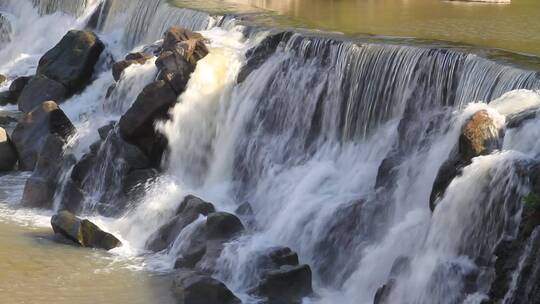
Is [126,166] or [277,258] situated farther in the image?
[126,166]

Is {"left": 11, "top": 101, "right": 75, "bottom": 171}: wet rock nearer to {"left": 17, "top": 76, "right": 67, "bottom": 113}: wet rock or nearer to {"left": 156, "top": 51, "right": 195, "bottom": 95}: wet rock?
{"left": 156, "top": 51, "right": 195, "bottom": 95}: wet rock

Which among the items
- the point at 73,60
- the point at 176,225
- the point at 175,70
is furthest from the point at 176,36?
the point at 73,60

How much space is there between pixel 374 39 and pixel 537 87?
4715mm

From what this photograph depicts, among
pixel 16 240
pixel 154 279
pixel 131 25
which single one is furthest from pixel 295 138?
pixel 131 25

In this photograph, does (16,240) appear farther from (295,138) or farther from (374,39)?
(374,39)

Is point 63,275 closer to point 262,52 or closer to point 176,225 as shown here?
point 176,225

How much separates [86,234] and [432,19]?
11356mm

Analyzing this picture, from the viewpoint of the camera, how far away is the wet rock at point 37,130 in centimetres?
2047

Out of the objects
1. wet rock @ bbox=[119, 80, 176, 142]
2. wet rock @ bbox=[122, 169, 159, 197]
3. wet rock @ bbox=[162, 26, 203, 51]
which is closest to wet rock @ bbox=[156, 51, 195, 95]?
wet rock @ bbox=[119, 80, 176, 142]

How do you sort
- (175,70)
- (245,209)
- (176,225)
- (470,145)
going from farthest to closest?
(175,70) < (245,209) < (176,225) < (470,145)

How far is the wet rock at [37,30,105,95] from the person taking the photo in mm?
23875

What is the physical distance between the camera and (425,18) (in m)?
24.4

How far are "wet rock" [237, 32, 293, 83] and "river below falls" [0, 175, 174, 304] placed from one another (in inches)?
177

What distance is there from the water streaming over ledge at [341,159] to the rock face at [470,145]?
18cm
